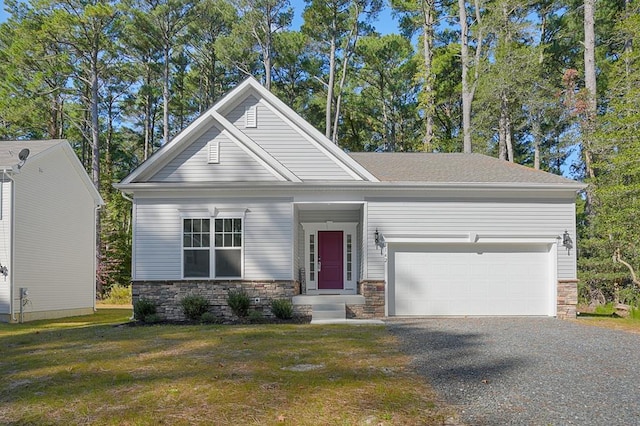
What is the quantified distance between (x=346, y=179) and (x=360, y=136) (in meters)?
20.6

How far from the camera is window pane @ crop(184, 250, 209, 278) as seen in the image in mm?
12773

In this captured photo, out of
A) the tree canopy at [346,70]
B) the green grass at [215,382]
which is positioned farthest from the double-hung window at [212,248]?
the tree canopy at [346,70]

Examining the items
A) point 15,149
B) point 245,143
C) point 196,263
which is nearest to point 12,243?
point 15,149

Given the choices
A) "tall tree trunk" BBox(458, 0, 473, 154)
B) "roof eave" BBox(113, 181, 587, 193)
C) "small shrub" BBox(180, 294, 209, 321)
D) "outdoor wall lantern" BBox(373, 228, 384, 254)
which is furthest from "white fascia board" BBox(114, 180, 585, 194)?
"tall tree trunk" BBox(458, 0, 473, 154)

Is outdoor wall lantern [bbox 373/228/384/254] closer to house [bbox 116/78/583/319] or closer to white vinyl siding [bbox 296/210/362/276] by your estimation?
house [bbox 116/78/583/319]

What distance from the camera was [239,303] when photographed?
40.3 ft

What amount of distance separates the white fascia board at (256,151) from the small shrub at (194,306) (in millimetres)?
3692

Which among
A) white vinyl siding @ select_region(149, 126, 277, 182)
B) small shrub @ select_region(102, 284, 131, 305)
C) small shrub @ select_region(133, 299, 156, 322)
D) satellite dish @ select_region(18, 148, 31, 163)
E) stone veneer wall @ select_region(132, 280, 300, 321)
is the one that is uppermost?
satellite dish @ select_region(18, 148, 31, 163)

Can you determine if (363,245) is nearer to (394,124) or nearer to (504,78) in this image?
(504,78)

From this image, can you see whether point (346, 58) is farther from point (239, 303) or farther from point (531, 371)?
point (531, 371)

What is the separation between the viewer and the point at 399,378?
604cm

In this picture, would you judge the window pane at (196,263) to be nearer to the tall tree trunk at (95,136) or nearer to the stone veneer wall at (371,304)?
the stone veneer wall at (371,304)

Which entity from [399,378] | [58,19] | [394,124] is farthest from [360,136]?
[399,378]

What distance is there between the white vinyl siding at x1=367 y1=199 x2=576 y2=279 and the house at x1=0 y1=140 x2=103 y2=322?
33.2 ft
